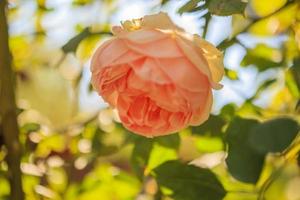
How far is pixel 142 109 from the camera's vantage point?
690 mm

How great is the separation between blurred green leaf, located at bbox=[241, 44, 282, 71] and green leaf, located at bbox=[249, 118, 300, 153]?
Result: 1.28 ft

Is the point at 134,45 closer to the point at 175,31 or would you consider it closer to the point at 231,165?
the point at 175,31

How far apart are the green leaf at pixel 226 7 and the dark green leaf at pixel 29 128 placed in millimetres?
424

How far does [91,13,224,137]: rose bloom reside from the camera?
0.64 metres

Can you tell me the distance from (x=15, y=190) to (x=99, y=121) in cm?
18

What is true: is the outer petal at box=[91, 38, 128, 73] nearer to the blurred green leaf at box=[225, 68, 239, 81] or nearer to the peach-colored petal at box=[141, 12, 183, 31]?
the peach-colored petal at box=[141, 12, 183, 31]

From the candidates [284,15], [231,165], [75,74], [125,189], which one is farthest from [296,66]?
[75,74]

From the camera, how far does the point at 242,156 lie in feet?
2.37

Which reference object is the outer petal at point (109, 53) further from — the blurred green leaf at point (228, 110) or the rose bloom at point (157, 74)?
the blurred green leaf at point (228, 110)

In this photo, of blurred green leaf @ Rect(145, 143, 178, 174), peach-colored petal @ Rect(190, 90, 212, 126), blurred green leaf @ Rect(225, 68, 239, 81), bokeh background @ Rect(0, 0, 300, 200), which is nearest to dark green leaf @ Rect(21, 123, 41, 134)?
bokeh background @ Rect(0, 0, 300, 200)

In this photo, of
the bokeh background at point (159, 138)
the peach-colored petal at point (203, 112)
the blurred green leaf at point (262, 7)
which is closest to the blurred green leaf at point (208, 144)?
the bokeh background at point (159, 138)

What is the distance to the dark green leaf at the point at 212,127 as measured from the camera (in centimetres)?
95

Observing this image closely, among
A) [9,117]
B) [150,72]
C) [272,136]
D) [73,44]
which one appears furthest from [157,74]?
[9,117]

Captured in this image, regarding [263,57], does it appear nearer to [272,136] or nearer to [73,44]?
[73,44]
